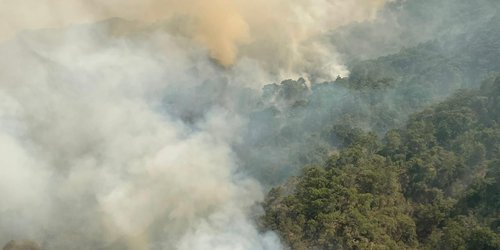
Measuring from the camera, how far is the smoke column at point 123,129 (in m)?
28.8

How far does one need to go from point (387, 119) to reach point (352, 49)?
2332 cm

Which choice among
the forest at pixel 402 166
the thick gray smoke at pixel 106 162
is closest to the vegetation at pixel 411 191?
the forest at pixel 402 166

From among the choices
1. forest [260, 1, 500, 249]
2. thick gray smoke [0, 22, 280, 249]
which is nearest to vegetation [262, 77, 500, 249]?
forest [260, 1, 500, 249]

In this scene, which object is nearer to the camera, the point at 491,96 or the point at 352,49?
the point at 491,96

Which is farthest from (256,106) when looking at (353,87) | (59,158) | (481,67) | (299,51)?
(59,158)

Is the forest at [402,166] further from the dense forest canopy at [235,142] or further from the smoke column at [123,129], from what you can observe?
the smoke column at [123,129]

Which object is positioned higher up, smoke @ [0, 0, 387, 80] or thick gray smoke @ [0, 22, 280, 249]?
smoke @ [0, 0, 387, 80]

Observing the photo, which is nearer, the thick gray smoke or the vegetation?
the thick gray smoke

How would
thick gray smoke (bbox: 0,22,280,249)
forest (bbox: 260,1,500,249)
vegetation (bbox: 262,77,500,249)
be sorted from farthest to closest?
1. forest (bbox: 260,1,500,249)
2. vegetation (bbox: 262,77,500,249)
3. thick gray smoke (bbox: 0,22,280,249)

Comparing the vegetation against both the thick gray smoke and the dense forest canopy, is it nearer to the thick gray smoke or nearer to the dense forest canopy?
the dense forest canopy

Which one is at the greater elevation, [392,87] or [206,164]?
[392,87]

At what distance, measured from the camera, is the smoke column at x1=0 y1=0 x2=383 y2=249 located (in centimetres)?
2884

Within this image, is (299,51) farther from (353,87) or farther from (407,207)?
(407,207)

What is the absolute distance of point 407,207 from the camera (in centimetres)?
3400
